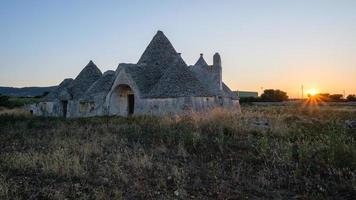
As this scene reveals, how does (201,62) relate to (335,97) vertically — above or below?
above

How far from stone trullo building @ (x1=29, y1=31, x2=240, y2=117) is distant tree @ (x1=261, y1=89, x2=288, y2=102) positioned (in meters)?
37.7

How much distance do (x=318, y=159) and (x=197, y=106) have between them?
13.7 meters

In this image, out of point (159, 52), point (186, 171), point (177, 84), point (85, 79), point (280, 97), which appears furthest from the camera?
point (280, 97)

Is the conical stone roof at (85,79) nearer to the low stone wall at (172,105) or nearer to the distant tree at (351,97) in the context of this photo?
the low stone wall at (172,105)

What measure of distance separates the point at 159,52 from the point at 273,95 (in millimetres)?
47497

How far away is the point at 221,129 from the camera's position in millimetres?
12070

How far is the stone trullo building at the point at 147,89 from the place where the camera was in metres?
21.4

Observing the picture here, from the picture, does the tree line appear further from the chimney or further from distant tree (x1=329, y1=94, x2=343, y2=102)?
the chimney

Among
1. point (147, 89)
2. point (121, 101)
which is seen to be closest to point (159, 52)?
point (147, 89)

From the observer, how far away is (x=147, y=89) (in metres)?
22.8

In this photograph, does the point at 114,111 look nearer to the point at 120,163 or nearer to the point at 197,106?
the point at 197,106

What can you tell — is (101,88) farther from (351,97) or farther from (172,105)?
(351,97)

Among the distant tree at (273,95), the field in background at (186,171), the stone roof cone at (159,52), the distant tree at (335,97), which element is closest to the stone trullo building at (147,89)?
the stone roof cone at (159,52)

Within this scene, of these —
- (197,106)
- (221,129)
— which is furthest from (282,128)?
(197,106)
